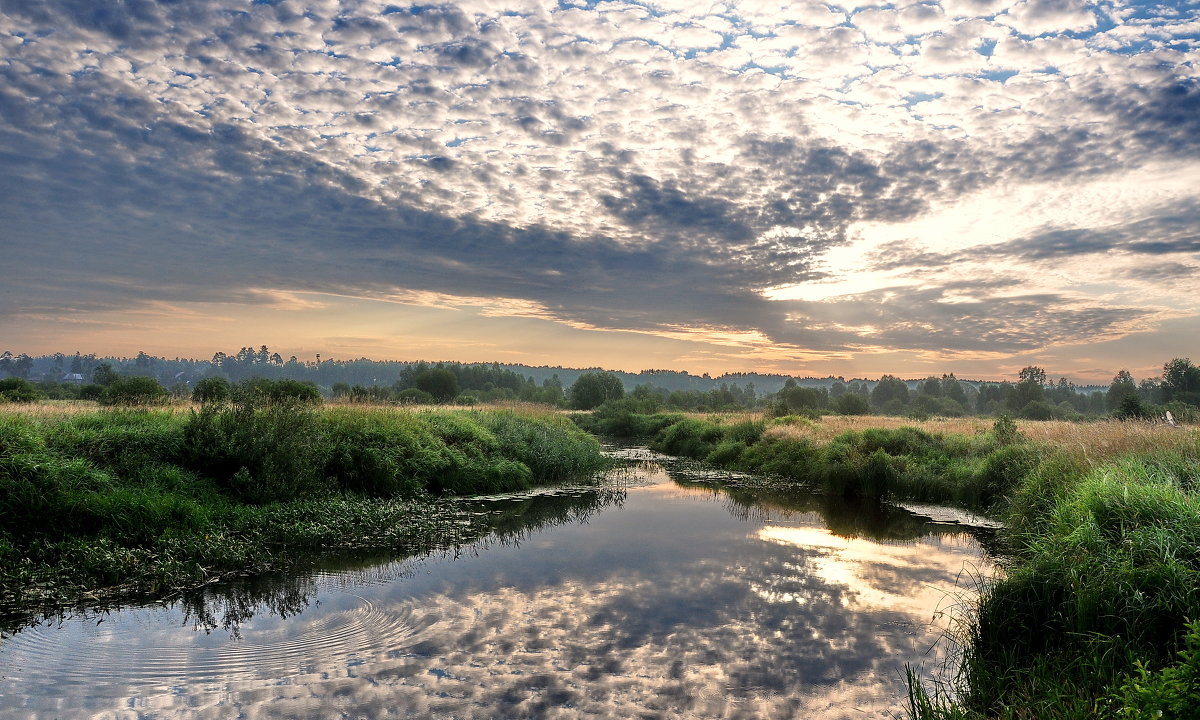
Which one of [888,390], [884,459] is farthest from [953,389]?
[884,459]

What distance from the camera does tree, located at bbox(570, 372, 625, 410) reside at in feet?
256

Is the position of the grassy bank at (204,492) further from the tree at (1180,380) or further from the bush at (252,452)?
the tree at (1180,380)

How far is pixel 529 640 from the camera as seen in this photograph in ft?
24.2

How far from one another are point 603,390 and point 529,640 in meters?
71.3

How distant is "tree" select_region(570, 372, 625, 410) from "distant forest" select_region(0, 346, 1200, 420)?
0.14 m

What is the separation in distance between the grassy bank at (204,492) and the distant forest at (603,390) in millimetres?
2351

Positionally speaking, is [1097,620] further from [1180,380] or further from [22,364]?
[22,364]

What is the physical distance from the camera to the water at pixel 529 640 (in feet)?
19.2

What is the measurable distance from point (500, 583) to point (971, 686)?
630cm

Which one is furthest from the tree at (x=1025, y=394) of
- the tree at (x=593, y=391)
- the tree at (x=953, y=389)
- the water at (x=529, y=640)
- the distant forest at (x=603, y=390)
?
the water at (x=529, y=640)

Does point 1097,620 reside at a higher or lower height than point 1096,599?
lower

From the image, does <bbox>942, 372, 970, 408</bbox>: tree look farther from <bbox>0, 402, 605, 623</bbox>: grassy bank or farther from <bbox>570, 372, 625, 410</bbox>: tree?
<bbox>0, 402, 605, 623</bbox>: grassy bank

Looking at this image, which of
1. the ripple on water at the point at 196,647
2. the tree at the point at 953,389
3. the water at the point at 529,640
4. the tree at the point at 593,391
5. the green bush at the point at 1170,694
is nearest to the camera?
the green bush at the point at 1170,694

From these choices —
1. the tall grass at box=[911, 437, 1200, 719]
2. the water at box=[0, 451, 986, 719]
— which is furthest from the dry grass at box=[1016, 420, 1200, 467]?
the tall grass at box=[911, 437, 1200, 719]
